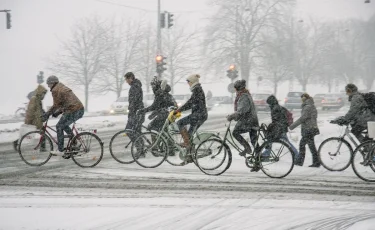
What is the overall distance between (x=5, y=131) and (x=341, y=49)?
57.0 meters

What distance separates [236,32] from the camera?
43031mm

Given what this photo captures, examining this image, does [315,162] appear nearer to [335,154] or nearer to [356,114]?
[335,154]

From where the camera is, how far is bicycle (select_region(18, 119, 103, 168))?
9.45 meters

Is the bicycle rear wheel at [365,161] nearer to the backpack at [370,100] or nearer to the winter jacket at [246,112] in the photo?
the backpack at [370,100]

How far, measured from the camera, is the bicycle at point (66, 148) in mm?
9445

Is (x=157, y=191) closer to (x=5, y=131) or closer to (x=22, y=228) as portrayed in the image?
(x=22, y=228)

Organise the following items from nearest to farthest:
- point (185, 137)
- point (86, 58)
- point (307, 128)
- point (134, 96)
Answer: point (185, 137) < point (307, 128) < point (134, 96) < point (86, 58)

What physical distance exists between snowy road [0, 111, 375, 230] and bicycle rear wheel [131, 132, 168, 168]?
0.60 ft

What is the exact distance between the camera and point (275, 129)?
8.85 metres

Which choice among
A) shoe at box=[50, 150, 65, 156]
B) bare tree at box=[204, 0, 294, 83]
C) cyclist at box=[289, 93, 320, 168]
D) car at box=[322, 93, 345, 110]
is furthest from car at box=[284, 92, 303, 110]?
shoe at box=[50, 150, 65, 156]

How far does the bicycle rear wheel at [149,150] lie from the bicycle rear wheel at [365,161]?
3.62 m

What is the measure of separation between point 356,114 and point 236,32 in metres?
34.9

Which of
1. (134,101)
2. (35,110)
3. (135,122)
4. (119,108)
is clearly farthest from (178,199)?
(119,108)

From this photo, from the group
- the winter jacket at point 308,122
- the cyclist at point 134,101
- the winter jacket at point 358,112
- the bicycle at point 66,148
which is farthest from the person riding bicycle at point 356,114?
the bicycle at point 66,148
